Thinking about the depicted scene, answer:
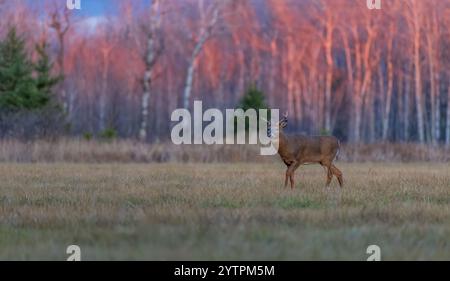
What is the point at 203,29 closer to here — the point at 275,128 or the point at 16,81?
the point at 16,81

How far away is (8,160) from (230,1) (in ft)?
50.3

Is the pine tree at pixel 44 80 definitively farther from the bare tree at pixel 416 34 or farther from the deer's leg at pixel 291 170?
the deer's leg at pixel 291 170

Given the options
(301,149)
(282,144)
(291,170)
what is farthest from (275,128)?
(291,170)

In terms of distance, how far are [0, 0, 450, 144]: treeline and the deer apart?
61.3ft

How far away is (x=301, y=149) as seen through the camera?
46.1ft

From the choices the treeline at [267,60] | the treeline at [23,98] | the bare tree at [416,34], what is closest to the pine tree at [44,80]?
the treeline at [23,98]

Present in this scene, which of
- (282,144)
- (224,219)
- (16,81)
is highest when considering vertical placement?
(16,81)

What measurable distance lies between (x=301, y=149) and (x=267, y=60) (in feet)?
156

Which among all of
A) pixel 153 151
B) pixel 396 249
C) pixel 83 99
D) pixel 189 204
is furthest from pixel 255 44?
pixel 396 249

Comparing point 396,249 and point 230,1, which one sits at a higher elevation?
point 230,1

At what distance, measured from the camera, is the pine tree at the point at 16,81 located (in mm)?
32281

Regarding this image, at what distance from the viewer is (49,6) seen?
48.1 meters
